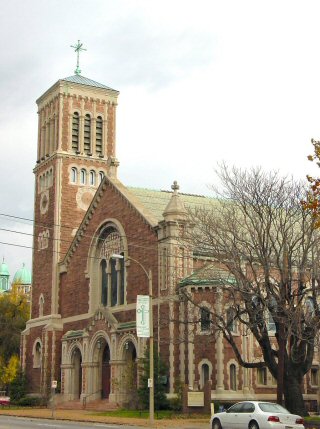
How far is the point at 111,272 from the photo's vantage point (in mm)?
54156

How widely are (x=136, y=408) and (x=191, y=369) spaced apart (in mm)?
4517

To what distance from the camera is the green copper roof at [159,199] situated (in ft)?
177

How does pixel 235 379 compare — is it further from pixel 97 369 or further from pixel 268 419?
pixel 268 419

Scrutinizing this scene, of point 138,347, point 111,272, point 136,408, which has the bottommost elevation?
point 136,408

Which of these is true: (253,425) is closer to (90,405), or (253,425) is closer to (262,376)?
(262,376)

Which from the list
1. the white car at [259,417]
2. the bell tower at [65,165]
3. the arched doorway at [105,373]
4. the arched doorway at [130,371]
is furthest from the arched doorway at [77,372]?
the white car at [259,417]

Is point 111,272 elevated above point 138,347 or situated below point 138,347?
above

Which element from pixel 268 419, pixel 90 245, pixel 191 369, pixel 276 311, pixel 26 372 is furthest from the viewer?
pixel 26 372

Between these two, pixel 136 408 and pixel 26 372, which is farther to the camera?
pixel 26 372

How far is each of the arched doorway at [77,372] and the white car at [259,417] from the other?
91.5 feet

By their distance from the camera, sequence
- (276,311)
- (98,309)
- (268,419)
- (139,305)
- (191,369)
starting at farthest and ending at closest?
1. (98,309)
2. (191,369)
3. (139,305)
4. (276,311)
5. (268,419)

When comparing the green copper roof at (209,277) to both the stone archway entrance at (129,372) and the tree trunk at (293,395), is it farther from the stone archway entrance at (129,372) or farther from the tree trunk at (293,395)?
the stone archway entrance at (129,372)

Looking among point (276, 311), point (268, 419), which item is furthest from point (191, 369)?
point (268, 419)

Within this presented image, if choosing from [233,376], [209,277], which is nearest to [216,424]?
[209,277]
